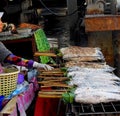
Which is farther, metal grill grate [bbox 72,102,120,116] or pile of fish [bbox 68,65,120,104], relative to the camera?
pile of fish [bbox 68,65,120,104]

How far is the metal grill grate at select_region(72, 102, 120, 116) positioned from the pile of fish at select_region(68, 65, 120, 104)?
0.18 feet

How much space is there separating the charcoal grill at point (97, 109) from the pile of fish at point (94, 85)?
0.05 metres

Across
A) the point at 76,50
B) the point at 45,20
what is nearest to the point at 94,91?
the point at 76,50

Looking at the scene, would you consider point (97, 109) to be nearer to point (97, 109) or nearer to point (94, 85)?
point (97, 109)

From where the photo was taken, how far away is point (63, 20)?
17.4 m

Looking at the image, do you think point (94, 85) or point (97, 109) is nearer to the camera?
point (97, 109)

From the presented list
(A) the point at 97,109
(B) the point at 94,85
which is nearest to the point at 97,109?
(A) the point at 97,109

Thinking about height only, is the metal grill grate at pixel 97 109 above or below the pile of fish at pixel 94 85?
below

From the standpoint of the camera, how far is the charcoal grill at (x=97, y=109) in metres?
3.52

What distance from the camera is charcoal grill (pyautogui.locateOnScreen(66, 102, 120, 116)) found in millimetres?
3518

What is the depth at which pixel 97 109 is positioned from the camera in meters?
3.69

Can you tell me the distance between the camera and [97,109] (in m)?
3.69

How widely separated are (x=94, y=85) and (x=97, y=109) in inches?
21.0

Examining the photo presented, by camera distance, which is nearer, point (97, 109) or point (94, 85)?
point (97, 109)
